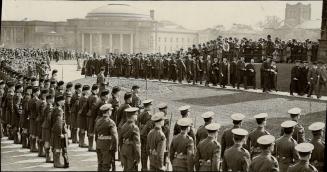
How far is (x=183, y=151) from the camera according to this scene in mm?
6758

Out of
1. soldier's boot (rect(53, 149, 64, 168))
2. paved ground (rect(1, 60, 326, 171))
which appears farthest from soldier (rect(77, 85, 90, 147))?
soldier's boot (rect(53, 149, 64, 168))

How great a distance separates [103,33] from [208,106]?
58.7 m

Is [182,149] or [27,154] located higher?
[182,149]

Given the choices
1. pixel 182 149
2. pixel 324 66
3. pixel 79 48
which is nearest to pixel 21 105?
pixel 182 149

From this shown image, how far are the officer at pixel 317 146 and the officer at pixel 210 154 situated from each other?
1.69 meters

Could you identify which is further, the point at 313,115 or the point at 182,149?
the point at 313,115

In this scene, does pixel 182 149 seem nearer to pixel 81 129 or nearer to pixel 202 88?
pixel 81 129

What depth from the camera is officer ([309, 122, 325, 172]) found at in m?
7.15

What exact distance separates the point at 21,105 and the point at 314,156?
7038mm

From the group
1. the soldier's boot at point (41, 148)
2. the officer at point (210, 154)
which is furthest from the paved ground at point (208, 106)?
the officer at point (210, 154)

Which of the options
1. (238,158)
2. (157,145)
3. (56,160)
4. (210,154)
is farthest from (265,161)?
(56,160)

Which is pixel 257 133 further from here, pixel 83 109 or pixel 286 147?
pixel 83 109

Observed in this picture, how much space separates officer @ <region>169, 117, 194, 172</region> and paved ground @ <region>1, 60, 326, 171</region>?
7.32 ft

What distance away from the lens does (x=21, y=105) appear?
1125 centimetres
